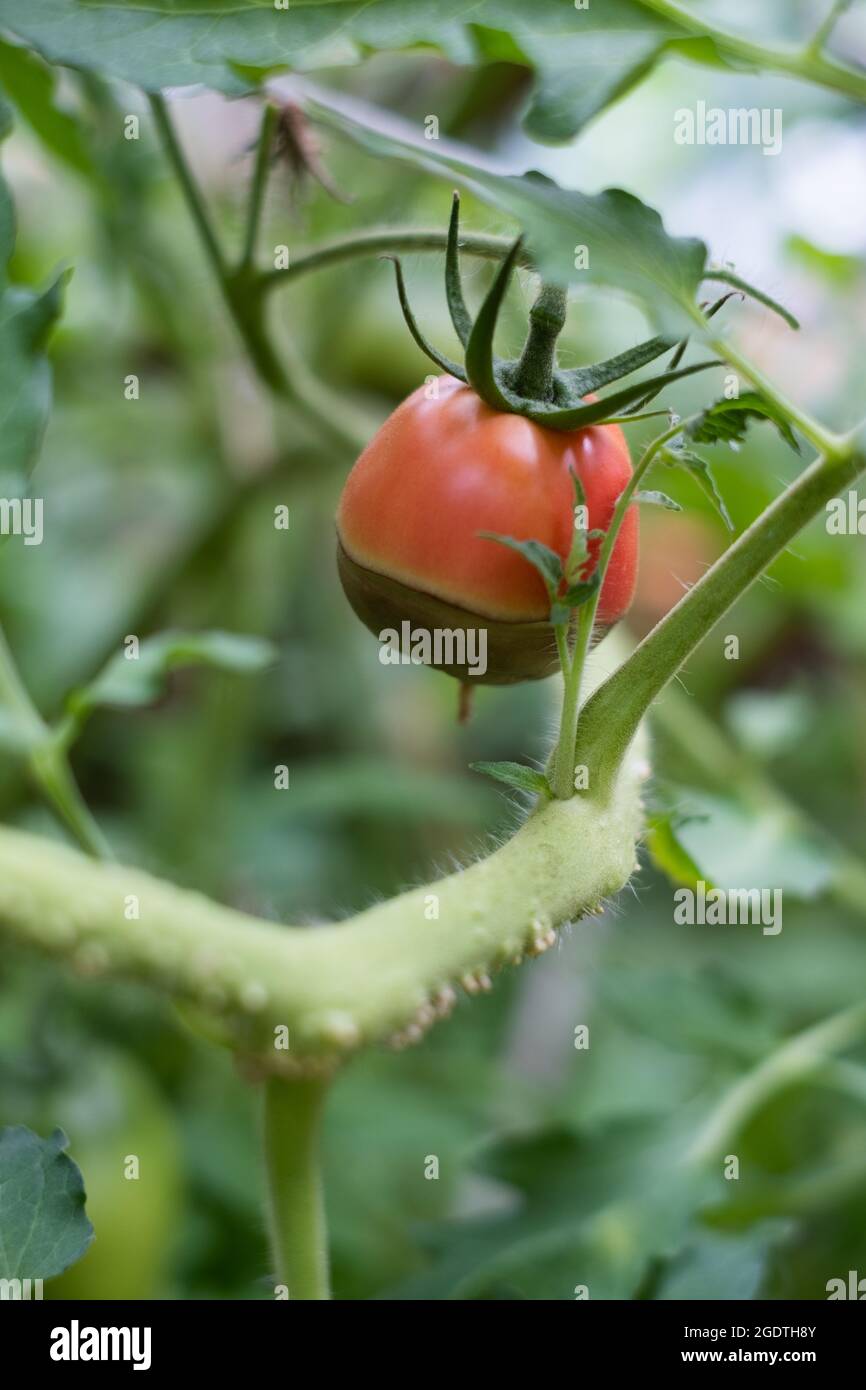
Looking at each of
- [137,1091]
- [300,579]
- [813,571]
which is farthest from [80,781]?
[813,571]

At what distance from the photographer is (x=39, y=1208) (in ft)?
1.45

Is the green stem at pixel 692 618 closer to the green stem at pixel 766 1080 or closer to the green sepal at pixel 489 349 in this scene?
the green sepal at pixel 489 349

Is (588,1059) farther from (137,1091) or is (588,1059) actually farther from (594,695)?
(594,695)

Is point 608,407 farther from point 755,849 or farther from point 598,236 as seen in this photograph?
point 755,849

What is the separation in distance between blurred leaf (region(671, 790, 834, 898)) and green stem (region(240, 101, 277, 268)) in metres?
0.36

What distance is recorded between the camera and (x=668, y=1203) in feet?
2.26

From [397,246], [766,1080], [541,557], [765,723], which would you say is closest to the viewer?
[541,557]

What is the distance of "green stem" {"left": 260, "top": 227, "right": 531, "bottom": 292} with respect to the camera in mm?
452

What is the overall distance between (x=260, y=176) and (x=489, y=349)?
194mm

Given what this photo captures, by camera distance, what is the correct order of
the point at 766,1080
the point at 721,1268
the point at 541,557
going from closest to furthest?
the point at 541,557
the point at 721,1268
the point at 766,1080

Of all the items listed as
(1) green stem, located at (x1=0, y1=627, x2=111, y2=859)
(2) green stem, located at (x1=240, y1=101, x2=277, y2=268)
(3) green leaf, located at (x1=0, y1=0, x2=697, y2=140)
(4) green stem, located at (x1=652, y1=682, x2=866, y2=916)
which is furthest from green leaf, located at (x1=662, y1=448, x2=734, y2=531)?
(4) green stem, located at (x1=652, y1=682, x2=866, y2=916)

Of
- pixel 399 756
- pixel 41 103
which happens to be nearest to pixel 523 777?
pixel 41 103

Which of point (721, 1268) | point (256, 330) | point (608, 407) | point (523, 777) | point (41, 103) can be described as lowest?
point (721, 1268)

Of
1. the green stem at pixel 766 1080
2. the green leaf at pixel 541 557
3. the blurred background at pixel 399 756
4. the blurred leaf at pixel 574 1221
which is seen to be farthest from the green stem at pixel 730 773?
the green leaf at pixel 541 557
